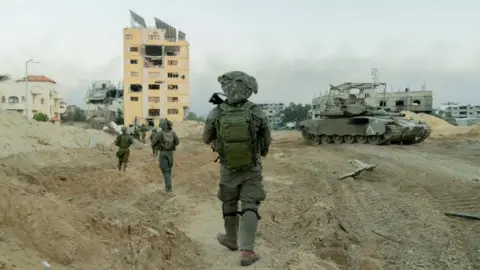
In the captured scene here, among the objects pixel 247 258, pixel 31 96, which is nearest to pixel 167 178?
pixel 247 258

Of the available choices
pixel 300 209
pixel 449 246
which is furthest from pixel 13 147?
pixel 449 246

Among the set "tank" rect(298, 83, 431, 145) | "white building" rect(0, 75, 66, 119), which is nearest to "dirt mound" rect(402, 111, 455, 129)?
"tank" rect(298, 83, 431, 145)

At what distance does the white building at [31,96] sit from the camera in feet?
192

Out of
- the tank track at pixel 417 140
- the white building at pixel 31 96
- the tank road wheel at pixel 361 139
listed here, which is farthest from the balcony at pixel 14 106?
the tank track at pixel 417 140

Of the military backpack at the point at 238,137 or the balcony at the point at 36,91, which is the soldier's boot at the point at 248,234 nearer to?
the military backpack at the point at 238,137

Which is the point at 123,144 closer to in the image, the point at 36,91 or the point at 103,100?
the point at 36,91

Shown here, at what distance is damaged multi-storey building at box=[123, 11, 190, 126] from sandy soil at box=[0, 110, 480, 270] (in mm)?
47615

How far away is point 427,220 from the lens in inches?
294

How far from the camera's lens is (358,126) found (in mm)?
24375

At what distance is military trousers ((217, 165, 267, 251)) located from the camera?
5301mm

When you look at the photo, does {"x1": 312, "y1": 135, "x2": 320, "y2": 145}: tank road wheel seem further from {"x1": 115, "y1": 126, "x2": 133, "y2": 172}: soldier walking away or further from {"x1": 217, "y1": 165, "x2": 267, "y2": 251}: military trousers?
{"x1": 217, "y1": 165, "x2": 267, "y2": 251}: military trousers

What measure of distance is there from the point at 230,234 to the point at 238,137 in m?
1.16

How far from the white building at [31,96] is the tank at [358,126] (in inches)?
1537

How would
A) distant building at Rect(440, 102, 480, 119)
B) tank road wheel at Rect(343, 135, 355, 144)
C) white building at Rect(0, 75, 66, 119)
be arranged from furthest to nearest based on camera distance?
distant building at Rect(440, 102, 480, 119), white building at Rect(0, 75, 66, 119), tank road wheel at Rect(343, 135, 355, 144)
